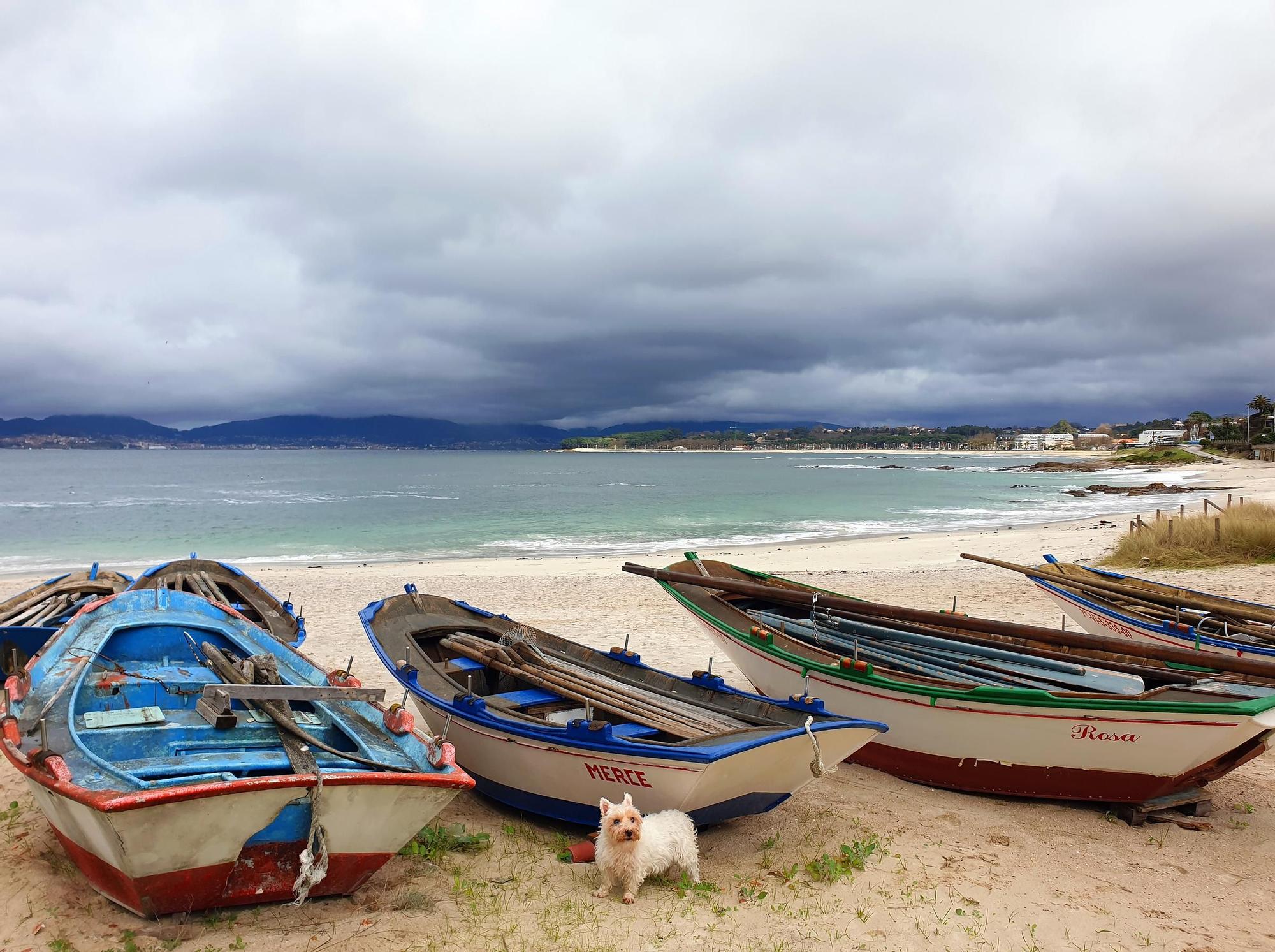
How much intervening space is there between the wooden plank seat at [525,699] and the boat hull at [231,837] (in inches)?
75.5

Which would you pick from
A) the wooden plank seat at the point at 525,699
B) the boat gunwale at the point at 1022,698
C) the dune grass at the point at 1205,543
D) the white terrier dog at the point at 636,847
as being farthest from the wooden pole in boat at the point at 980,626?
the dune grass at the point at 1205,543

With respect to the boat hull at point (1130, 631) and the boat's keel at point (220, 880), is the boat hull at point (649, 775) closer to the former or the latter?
the boat's keel at point (220, 880)

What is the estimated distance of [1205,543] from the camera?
63.0ft

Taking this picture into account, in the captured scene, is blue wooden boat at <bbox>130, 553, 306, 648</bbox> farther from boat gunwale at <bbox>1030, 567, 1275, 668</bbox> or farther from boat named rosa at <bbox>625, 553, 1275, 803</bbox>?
boat gunwale at <bbox>1030, 567, 1275, 668</bbox>

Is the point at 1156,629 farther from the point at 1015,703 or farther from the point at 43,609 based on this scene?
the point at 43,609

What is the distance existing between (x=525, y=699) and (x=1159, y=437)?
652 feet

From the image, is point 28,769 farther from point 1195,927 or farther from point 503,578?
point 503,578

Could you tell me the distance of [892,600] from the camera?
656 inches

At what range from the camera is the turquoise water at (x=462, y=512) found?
3275cm

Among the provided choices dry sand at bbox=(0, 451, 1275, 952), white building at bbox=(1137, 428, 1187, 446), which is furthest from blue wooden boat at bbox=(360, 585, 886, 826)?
white building at bbox=(1137, 428, 1187, 446)

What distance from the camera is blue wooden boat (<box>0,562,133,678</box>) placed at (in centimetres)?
848

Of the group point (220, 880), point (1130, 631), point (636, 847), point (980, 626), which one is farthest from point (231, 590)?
point (1130, 631)

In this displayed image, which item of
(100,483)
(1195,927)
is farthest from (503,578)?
(100,483)

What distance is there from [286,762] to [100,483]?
91.1m
